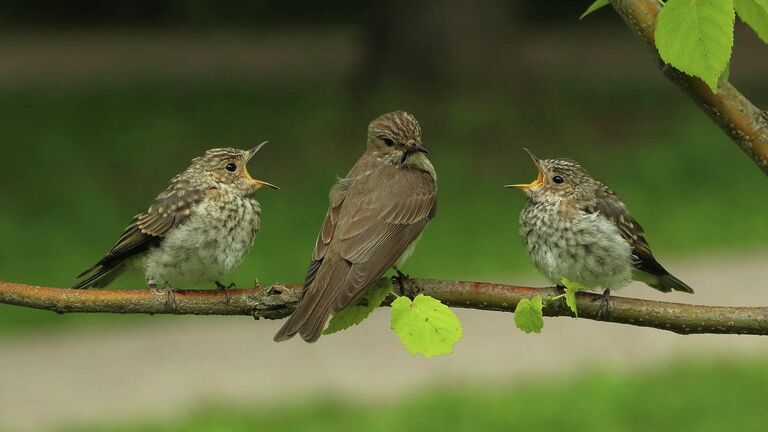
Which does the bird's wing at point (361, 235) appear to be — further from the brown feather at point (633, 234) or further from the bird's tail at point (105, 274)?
the bird's tail at point (105, 274)

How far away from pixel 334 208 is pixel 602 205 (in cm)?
156

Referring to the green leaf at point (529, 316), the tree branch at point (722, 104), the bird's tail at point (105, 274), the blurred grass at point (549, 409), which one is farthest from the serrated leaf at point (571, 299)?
the blurred grass at point (549, 409)

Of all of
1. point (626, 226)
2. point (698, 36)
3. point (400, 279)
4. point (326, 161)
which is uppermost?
point (698, 36)

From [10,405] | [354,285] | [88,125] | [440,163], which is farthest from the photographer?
[88,125]

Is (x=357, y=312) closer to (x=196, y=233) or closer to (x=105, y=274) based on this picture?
(x=196, y=233)

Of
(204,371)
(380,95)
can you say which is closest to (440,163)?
(380,95)

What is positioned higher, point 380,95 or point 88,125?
point 380,95

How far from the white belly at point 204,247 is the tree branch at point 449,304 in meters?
1.28

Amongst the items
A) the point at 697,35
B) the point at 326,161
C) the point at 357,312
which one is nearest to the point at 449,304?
the point at 357,312

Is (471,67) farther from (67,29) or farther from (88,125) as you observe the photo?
(67,29)

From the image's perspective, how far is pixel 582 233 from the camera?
5.32 meters

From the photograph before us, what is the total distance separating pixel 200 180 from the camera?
5266mm

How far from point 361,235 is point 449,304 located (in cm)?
83

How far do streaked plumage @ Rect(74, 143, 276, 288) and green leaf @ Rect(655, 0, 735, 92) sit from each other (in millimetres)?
2505
